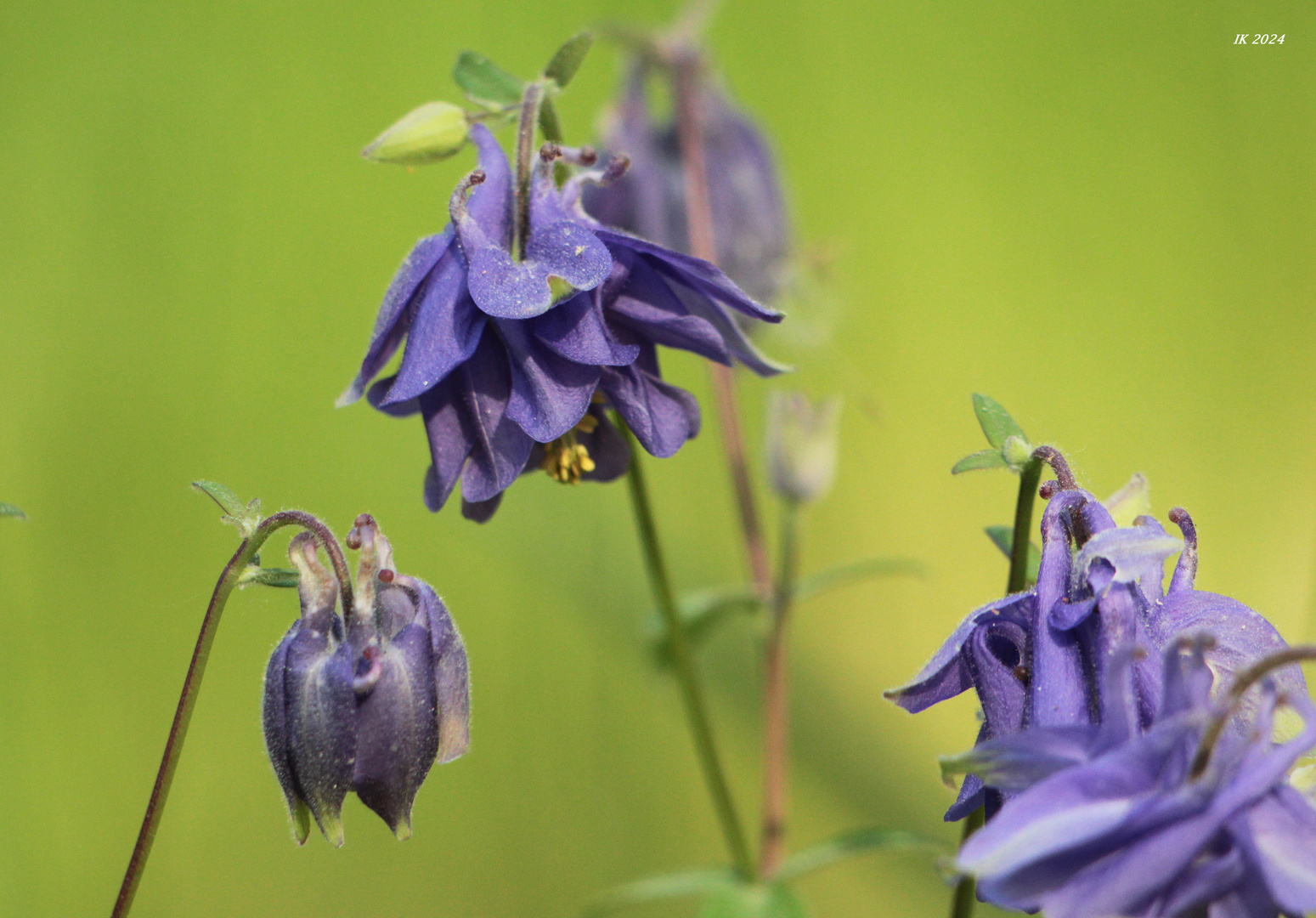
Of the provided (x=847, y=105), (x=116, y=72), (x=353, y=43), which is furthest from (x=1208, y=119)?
(x=116, y=72)

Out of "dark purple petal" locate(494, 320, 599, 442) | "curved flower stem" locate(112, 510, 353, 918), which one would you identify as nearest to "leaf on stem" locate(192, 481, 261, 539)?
"curved flower stem" locate(112, 510, 353, 918)

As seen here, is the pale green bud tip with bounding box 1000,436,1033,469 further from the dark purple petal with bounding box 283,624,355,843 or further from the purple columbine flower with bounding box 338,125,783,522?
the dark purple petal with bounding box 283,624,355,843

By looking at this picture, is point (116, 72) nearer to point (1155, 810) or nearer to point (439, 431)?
point (439, 431)

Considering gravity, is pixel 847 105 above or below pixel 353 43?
below

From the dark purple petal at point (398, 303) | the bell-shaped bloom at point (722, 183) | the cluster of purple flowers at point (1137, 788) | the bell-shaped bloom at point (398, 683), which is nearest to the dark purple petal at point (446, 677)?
the bell-shaped bloom at point (398, 683)

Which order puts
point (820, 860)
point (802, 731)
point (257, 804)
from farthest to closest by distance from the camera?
point (802, 731), point (257, 804), point (820, 860)

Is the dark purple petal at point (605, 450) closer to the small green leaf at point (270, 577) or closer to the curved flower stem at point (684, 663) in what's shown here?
the curved flower stem at point (684, 663)

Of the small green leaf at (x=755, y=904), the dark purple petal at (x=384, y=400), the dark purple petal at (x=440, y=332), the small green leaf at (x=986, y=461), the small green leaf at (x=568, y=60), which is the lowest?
the small green leaf at (x=755, y=904)

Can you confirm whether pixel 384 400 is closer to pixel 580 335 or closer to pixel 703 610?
pixel 580 335
